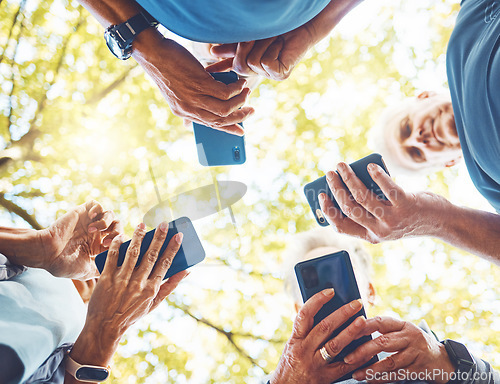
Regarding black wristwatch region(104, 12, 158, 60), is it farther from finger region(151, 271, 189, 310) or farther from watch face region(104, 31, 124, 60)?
finger region(151, 271, 189, 310)

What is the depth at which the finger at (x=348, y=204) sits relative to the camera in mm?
1344

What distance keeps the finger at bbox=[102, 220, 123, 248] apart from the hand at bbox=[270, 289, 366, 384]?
A: 39.0 inches

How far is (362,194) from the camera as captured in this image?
50.9 inches

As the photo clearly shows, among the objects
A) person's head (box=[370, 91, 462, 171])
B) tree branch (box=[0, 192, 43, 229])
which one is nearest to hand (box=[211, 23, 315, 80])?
person's head (box=[370, 91, 462, 171])

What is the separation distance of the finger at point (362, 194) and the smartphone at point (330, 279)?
0.26 meters

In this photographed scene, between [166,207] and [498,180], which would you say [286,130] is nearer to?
[166,207]

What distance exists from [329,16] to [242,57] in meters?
0.41

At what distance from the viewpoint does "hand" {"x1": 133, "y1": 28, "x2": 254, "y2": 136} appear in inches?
45.1

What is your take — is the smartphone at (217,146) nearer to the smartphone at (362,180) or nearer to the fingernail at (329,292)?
the smartphone at (362,180)

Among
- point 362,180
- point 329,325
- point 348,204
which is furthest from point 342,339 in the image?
point 362,180

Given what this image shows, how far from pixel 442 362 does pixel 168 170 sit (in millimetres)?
2200

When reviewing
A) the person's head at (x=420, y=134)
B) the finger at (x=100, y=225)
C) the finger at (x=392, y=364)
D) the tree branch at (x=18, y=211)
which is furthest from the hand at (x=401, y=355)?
the tree branch at (x=18, y=211)

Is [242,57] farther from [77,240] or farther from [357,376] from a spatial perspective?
[357,376]

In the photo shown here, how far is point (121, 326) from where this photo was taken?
1222mm
